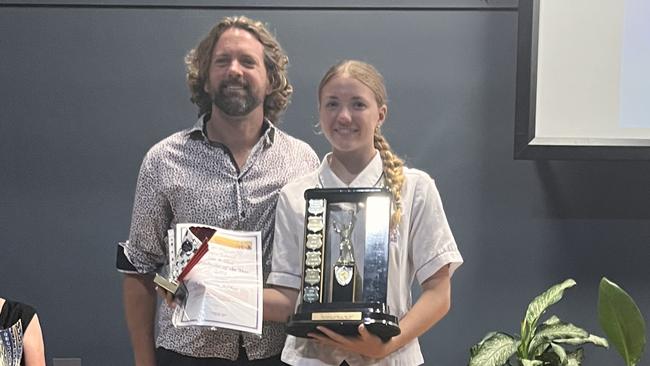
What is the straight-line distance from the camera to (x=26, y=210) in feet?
9.37

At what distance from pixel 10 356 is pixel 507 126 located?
1849mm

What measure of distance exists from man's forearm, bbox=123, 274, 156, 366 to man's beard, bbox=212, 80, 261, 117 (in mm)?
530

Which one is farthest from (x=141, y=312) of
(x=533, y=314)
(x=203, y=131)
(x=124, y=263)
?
(x=533, y=314)

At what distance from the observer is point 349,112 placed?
1.90 m

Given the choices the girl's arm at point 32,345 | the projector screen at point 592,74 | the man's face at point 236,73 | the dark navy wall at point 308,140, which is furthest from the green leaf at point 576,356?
the girl's arm at point 32,345

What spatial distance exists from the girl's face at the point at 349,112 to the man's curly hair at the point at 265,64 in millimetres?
288

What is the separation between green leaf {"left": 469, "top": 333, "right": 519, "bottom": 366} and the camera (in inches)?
95.0

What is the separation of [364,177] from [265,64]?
0.45 m

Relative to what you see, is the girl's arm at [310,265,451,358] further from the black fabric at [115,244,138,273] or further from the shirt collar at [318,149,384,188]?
the black fabric at [115,244,138,273]

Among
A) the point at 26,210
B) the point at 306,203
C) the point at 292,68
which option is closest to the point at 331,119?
the point at 306,203

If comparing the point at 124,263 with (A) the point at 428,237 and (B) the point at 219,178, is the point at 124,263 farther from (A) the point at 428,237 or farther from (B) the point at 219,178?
(A) the point at 428,237

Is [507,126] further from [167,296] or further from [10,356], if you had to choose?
[10,356]

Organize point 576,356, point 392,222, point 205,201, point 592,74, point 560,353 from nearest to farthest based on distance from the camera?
point 392,222
point 205,201
point 560,353
point 576,356
point 592,74

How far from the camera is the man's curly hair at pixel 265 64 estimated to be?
2121 mm
